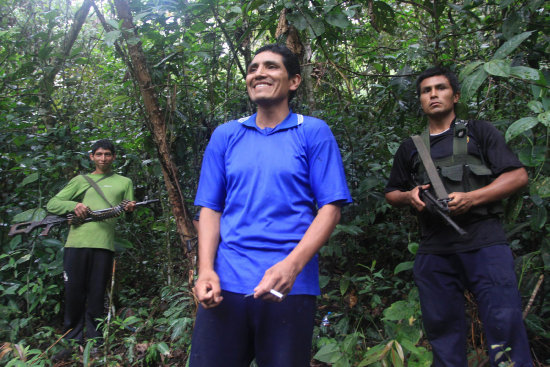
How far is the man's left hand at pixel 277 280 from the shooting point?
1.39m

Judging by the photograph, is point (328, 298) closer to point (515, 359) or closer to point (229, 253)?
point (515, 359)

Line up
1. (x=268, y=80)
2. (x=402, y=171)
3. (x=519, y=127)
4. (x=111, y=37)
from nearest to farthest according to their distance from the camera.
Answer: (x=268, y=80), (x=519, y=127), (x=402, y=171), (x=111, y=37)

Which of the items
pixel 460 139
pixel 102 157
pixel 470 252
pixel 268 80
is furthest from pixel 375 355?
pixel 102 157

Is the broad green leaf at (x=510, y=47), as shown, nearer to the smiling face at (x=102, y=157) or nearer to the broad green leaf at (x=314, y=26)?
the broad green leaf at (x=314, y=26)

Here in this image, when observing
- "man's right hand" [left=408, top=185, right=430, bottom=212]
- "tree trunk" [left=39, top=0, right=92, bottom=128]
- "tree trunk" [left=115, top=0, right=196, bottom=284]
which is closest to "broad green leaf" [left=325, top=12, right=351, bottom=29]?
"man's right hand" [left=408, top=185, right=430, bottom=212]

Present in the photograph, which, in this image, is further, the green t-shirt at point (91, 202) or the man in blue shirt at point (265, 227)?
the green t-shirt at point (91, 202)

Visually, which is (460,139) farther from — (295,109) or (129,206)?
(129,206)

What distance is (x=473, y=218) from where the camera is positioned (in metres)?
2.27

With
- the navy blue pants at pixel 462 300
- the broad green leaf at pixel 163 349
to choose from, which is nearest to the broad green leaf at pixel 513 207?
the navy blue pants at pixel 462 300

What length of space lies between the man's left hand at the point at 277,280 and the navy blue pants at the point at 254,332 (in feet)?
0.38

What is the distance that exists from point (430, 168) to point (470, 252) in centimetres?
51

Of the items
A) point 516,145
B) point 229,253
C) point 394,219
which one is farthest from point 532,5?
point 394,219

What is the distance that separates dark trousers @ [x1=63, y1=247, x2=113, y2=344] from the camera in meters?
4.15

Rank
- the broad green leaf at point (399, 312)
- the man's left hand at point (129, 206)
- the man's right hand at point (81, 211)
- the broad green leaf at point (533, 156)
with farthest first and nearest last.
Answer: the man's left hand at point (129, 206)
the man's right hand at point (81, 211)
the broad green leaf at point (399, 312)
the broad green leaf at point (533, 156)
